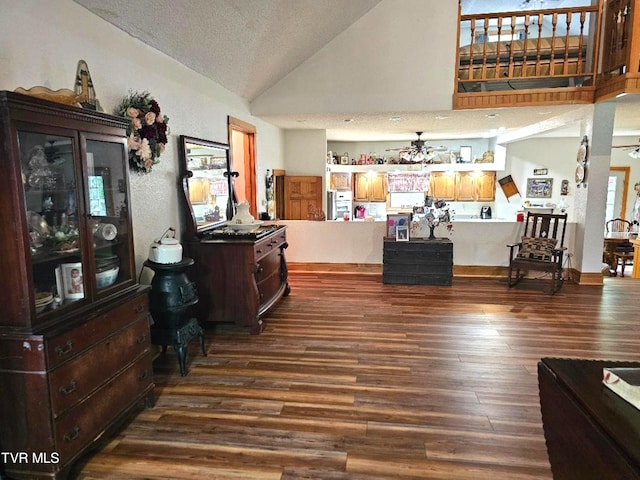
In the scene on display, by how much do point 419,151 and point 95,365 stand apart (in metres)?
7.56

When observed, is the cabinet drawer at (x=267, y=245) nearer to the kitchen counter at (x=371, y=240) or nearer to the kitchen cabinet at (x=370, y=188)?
the kitchen counter at (x=371, y=240)

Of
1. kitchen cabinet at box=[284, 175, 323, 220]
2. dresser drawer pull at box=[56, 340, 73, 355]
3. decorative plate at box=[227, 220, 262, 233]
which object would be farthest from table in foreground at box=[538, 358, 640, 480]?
kitchen cabinet at box=[284, 175, 323, 220]

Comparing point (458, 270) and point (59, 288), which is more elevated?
point (59, 288)

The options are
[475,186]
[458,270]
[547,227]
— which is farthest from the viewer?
[475,186]

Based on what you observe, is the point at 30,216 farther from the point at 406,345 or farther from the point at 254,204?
the point at 254,204

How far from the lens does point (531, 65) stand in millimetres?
5305

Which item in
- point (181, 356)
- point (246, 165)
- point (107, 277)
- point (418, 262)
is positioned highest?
point (246, 165)

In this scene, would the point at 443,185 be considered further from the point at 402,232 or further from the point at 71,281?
the point at 71,281

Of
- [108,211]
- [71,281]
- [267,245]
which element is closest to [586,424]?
[71,281]

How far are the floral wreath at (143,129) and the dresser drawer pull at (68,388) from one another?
5.48 ft

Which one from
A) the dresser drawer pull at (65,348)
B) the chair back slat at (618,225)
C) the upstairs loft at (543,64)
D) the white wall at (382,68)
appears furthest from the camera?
the chair back slat at (618,225)

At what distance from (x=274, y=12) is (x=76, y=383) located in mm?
3481

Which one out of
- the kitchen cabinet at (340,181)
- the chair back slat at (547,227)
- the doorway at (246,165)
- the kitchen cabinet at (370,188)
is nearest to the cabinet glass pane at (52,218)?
the doorway at (246,165)

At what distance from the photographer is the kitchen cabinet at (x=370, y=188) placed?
983 cm
